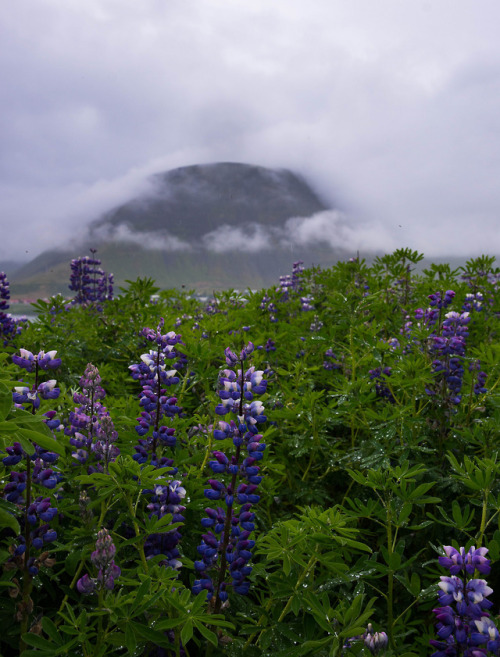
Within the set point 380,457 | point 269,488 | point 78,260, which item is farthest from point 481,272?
point 78,260

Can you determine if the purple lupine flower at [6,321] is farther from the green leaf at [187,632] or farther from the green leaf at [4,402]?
the green leaf at [187,632]

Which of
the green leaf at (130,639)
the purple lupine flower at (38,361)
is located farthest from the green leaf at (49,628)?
the purple lupine flower at (38,361)

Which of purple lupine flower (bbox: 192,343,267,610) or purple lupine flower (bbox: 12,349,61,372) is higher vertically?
purple lupine flower (bbox: 12,349,61,372)

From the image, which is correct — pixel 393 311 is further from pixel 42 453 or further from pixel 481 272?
pixel 42 453

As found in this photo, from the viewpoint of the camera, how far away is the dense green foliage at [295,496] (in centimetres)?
159

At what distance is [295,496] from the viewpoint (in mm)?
2791

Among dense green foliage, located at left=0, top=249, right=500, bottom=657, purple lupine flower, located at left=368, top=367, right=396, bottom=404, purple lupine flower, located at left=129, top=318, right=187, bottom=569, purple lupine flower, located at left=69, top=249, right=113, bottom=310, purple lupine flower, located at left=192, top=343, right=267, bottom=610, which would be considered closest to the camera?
dense green foliage, located at left=0, top=249, right=500, bottom=657

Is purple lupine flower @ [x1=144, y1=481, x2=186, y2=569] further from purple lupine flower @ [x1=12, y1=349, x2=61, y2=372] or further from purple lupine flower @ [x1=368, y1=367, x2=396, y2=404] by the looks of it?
purple lupine flower @ [x1=368, y1=367, x2=396, y2=404]

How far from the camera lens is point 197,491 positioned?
2.32 metres

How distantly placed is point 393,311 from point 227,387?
452cm

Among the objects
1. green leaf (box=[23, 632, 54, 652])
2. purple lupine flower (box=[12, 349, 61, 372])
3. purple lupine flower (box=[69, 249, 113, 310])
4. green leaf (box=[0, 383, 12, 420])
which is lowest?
green leaf (box=[23, 632, 54, 652])

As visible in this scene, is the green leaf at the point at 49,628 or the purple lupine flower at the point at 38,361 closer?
the green leaf at the point at 49,628

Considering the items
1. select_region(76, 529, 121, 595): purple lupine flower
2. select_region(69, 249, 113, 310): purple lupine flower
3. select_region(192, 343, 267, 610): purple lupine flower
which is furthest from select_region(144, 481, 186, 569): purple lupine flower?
select_region(69, 249, 113, 310): purple lupine flower

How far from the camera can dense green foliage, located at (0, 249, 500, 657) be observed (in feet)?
5.21
